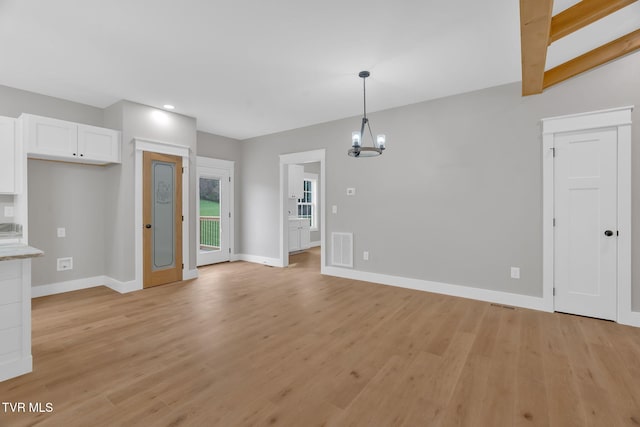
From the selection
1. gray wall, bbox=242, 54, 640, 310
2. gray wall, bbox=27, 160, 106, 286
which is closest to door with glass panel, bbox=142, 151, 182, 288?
gray wall, bbox=27, 160, 106, 286

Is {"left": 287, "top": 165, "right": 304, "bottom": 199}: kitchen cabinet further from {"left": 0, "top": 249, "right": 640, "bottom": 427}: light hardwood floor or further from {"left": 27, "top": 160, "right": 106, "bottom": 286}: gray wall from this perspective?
{"left": 0, "top": 249, "right": 640, "bottom": 427}: light hardwood floor

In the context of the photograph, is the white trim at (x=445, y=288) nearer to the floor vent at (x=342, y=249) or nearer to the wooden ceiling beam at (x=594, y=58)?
the floor vent at (x=342, y=249)

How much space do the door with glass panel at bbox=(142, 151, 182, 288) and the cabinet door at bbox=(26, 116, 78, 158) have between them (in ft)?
2.81

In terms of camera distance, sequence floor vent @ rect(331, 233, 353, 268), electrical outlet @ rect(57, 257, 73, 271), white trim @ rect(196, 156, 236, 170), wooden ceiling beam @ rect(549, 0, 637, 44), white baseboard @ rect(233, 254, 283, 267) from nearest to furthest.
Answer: wooden ceiling beam @ rect(549, 0, 637, 44) → electrical outlet @ rect(57, 257, 73, 271) → floor vent @ rect(331, 233, 353, 268) → white trim @ rect(196, 156, 236, 170) → white baseboard @ rect(233, 254, 283, 267)

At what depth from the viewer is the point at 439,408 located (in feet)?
5.95

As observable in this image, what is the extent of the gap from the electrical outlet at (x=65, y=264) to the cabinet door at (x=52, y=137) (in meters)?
1.52

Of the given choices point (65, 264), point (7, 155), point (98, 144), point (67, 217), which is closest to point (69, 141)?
point (98, 144)

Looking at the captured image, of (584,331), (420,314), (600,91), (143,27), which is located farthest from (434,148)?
(143,27)

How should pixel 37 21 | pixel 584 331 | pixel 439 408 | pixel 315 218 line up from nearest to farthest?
1. pixel 439 408
2. pixel 37 21
3. pixel 584 331
4. pixel 315 218

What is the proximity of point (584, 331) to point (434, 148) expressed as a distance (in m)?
2.71

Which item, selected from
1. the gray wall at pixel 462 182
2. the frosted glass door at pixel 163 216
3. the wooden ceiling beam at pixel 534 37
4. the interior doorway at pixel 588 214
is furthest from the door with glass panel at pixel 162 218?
the interior doorway at pixel 588 214

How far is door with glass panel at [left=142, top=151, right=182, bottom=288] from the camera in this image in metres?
4.45

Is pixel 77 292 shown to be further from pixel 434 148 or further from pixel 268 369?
pixel 434 148

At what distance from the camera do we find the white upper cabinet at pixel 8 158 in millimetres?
3354
